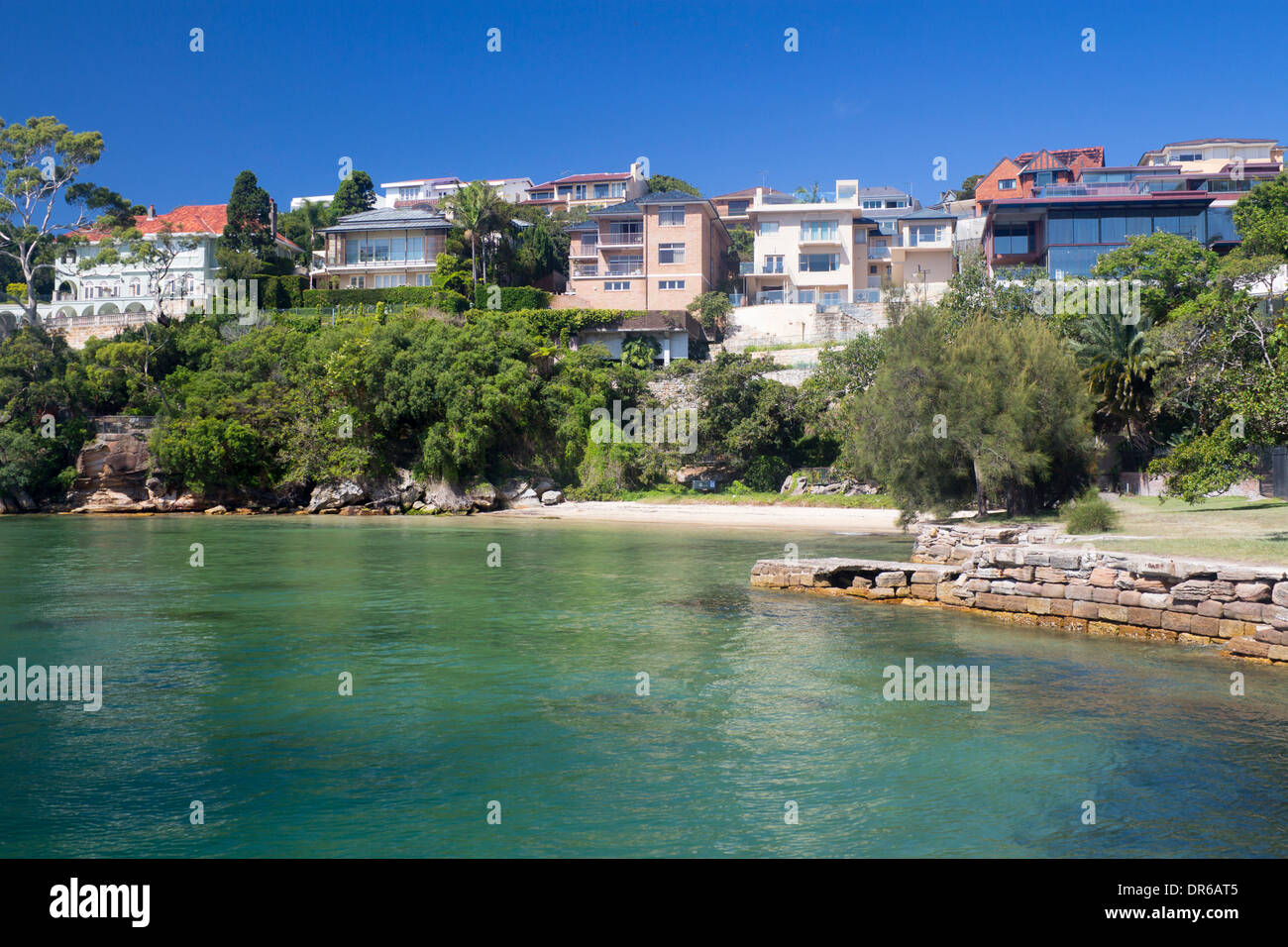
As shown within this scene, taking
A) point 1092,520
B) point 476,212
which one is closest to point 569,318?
point 476,212

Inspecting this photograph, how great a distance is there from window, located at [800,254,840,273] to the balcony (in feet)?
45.4

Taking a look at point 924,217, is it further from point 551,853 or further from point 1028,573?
point 551,853

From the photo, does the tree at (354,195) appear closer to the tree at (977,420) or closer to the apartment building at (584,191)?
the apartment building at (584,191)

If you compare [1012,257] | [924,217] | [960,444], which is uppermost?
[924,217]

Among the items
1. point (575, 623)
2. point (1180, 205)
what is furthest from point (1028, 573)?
point (1180, 205)

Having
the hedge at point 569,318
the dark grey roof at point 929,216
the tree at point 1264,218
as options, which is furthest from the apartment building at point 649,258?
the tree at point 1264,218

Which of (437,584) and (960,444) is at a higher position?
(960,444)

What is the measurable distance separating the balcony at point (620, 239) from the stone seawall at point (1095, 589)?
179 feet

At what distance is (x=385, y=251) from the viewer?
250ft

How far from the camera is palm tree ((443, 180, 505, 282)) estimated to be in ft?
232

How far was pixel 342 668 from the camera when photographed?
48.2 ft

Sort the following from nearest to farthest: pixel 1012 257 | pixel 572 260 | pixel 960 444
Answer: pixel 960 444 → pixel 1012 257 → pixel 572 260

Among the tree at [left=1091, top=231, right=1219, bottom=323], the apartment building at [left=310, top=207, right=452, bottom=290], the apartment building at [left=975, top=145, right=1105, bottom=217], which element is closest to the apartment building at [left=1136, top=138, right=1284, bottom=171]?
the apartment building at [left=975, top=145, right=1105, bottom=217]

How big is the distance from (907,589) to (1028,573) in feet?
9.37
